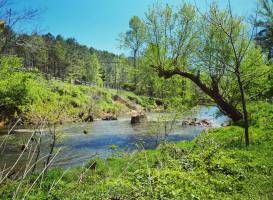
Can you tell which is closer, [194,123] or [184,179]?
[184,179]

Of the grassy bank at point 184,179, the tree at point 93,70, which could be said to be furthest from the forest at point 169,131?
the tree at point 93,70

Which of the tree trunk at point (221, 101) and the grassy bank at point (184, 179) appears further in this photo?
the tree trunk at point (221, 101)

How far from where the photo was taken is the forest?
24.6ft

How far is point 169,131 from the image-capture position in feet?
57.3

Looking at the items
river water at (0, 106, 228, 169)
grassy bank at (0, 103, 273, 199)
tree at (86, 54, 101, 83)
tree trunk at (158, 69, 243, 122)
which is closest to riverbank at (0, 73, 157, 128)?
river water at (0, 106, 228, 169)

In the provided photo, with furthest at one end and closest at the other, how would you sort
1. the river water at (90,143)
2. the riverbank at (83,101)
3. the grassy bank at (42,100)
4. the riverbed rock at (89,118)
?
the riverbed rock at (89,118), the riverbank at (83,101), the river water at (90,143), the grassy bank at (42,100)

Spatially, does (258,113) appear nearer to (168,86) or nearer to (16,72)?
(168,86)

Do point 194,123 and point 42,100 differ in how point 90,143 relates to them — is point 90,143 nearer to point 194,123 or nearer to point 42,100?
point 42,100

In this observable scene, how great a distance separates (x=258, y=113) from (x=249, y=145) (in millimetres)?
6932

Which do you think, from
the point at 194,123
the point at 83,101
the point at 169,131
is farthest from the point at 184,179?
the point at 83,101

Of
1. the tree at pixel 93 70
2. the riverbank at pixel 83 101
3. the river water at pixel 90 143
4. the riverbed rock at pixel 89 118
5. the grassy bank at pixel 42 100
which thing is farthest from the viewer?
the tree at pixel 93 70

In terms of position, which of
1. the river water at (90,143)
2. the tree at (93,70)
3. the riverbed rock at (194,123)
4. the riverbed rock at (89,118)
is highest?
the tree at (93,70)

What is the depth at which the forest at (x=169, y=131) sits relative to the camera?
748 cm

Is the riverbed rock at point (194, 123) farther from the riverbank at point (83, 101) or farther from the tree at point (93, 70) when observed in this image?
the tree at point (93, 70)
